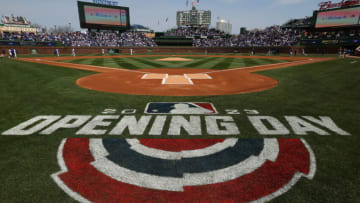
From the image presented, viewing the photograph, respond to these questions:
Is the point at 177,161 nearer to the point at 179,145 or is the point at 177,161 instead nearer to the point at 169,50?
the point at 179,145

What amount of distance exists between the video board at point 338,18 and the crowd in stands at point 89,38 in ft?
166

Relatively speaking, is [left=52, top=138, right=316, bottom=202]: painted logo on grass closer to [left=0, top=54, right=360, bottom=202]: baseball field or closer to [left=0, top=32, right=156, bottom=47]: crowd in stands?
[left=0, top=54, right=360, bottom=202]: baseball field

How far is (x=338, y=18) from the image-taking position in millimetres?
50594

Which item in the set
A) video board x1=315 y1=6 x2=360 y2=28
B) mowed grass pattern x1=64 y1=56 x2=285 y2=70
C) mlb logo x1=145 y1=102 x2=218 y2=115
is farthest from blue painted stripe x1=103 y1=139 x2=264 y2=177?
video board x1=315 y1=6 x2=360 y2=28

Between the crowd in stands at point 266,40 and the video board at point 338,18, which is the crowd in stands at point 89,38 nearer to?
the crowd in stands at point 266,40

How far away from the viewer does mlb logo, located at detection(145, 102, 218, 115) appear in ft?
23.2

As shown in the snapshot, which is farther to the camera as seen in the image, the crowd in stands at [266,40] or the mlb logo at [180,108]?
the crowd in stands at [266,40]

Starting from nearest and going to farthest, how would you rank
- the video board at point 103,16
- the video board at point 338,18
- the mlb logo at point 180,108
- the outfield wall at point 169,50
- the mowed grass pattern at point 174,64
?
the mlb logo at point 180,108, the mowed grass pattern at point 174,64, the outfield wall at point 169,50, the video board at point 338,18, the video board at point 103,16

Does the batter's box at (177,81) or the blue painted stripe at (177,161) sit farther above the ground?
the batter's box at (177,81)

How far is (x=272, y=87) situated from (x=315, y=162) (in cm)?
831

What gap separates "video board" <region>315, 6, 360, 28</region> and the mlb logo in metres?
62.0

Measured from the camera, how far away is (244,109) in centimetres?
735

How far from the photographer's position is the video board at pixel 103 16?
54.6 meters

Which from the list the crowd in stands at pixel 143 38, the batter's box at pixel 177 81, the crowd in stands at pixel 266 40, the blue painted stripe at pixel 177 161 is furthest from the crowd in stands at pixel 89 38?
the blue painted stripe at pixel 177 161
